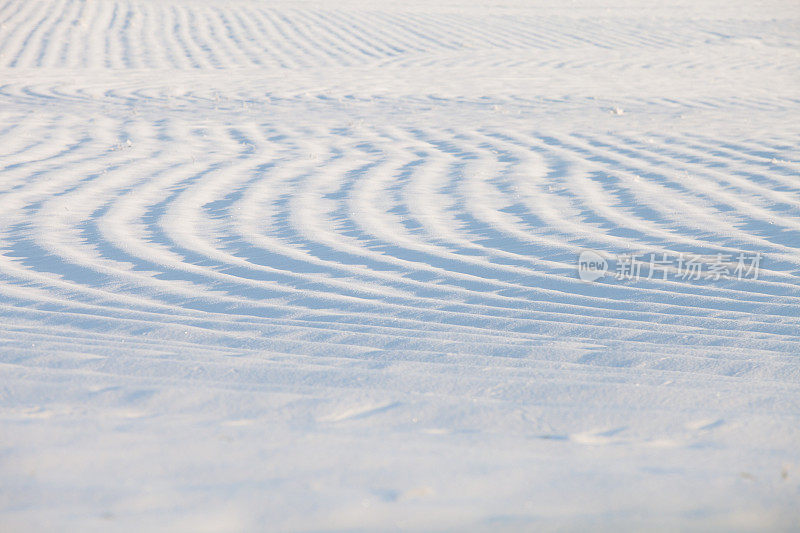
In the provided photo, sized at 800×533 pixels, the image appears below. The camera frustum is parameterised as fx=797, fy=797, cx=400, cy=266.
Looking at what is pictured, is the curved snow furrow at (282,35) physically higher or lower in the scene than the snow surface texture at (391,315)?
higher

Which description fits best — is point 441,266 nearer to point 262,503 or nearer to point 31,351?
point 31,351

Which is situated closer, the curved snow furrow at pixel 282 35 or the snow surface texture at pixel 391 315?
the snow surface texture at pixel 391 315

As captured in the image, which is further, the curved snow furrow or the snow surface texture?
the curved snow furrow

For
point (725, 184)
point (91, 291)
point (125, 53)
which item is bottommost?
point (91, 291)

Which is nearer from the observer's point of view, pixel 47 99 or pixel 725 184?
pixel 725 184

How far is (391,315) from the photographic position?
3.70 metres

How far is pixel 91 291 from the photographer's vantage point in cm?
399

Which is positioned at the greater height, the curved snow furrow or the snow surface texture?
the curved snow furrow

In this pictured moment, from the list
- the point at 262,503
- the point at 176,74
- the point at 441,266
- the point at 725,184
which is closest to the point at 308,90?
the point at 176,74

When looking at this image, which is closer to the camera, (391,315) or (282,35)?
(391,315)

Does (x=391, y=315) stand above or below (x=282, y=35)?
below

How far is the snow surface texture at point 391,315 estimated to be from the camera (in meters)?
1.91

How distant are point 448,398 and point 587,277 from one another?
193 cm

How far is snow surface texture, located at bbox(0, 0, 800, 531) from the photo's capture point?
191cm
